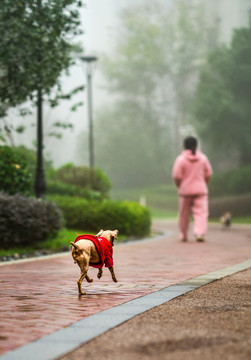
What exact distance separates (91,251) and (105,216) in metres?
11.1

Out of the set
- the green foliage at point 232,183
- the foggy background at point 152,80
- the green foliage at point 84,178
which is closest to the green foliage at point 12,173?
the green foliage at point 84,178

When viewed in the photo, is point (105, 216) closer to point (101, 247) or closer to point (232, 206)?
point (101, 247)

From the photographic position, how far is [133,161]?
61.5 meters

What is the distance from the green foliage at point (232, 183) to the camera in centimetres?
4094

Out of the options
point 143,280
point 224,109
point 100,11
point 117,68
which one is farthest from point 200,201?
point 100,11

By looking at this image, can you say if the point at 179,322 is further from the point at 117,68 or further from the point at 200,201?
the point at 117,68

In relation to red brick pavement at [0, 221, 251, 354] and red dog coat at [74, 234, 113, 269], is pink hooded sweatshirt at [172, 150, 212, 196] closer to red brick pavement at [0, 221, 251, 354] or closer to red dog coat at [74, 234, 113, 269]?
red brick pavement at [0, 221, 251, 354]

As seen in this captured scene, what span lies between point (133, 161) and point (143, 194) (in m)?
8.78

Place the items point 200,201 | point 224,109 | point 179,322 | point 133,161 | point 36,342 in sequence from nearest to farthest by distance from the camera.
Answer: point 36,342
point 179,322
point 200,201
point 224,109
point 133,161

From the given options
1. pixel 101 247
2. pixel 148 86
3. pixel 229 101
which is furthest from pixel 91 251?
pixel 148 86

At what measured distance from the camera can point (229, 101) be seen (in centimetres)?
4250

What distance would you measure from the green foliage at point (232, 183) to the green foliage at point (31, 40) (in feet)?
91.2

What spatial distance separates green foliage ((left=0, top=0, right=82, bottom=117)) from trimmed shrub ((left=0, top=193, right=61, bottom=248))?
6.98ft

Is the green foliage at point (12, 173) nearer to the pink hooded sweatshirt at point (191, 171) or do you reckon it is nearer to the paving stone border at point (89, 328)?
the pink hooded sweatshirt at point (191, 171)
